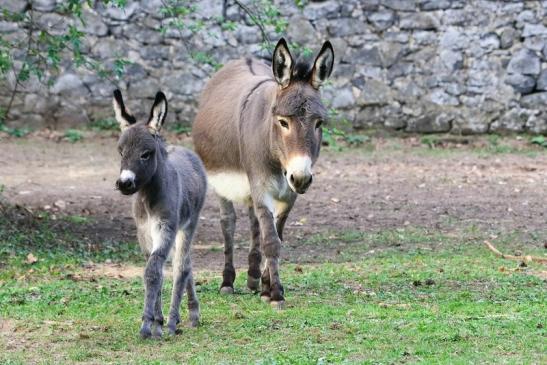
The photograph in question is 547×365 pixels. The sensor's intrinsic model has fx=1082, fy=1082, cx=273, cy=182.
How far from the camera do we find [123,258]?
10.0 m

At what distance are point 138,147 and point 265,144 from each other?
172cm

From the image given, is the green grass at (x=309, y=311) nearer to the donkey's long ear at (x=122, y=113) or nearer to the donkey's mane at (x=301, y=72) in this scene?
the donkey's long ear at (x=122, y=113)

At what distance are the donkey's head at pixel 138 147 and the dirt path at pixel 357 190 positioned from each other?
3.50m

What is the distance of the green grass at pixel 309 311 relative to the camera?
19.8 ft

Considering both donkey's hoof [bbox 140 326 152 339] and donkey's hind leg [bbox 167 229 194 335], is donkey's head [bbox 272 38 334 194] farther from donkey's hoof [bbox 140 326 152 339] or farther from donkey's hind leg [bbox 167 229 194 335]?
donkey's hoof [bbox 140 326 152 339]

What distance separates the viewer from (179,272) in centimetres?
683

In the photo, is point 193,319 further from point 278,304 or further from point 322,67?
point 322,67

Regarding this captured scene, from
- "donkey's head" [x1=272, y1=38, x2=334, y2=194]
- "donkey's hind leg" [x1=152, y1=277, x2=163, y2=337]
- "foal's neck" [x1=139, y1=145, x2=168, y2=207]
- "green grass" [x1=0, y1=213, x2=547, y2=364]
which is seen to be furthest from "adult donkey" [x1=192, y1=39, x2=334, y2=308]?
"donkey's hind leg" [x1=152, y1=277, x2=163, y2=337]

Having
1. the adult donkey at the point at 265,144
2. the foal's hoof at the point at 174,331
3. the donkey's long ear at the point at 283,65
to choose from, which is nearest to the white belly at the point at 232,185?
the adult donkey at the point at 265,144

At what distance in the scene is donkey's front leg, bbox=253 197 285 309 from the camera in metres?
7.67

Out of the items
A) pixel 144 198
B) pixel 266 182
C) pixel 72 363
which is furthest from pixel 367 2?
pixel 72 363

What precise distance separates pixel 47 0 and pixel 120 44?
1.30 meters

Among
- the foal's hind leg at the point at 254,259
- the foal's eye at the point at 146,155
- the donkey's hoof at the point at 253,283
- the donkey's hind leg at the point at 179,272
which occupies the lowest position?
the donkey's hoof at the point at 253,283

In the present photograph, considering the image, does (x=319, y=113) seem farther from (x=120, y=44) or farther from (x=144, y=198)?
(x=120, y=44)
